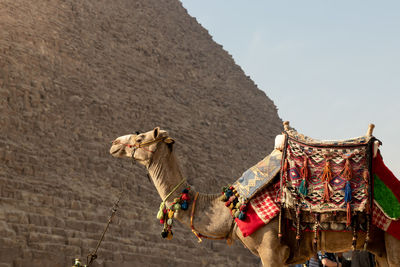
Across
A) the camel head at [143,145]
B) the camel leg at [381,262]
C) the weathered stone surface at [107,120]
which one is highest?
the weathered stone surface at [107,120]

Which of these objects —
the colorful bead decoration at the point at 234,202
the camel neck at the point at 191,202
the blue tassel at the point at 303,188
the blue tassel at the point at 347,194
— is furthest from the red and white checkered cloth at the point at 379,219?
the camel neck at the point at 191,202

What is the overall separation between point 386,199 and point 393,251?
31 cm

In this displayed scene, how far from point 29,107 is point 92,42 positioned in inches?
362

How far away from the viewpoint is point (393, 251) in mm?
4145

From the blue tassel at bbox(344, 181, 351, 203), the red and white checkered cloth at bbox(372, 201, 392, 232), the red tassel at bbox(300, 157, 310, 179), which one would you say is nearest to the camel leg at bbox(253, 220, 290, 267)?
the red tassel at bbox(300, 157, 310, 179)

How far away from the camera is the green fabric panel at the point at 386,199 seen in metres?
4.16

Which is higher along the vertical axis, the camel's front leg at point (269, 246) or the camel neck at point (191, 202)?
the camel neck at point (191, 202)

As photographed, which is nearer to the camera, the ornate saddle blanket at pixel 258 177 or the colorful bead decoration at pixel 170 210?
the ornate saddle blanket at pixel 258 177

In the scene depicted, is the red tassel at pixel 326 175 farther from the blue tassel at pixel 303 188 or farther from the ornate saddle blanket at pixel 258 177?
the ornate saddle blanket at pixel 258 177

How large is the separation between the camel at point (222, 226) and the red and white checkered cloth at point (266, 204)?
55 mm

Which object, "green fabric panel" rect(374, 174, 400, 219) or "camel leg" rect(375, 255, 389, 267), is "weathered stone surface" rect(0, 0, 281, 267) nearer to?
"camel leg" rect(375, 255, 389, 267)

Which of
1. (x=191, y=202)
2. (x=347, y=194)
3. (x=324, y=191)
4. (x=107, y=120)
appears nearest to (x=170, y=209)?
(x=191, y=202)

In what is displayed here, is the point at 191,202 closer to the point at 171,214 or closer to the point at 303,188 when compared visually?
the point at 171,214

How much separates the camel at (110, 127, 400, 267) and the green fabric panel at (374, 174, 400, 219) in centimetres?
15
